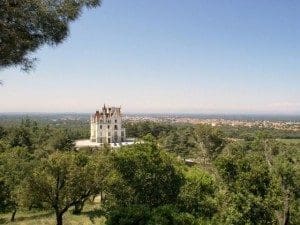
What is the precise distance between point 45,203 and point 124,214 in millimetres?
10653

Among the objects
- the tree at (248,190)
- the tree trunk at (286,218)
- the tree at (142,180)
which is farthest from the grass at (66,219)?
the tree trunk at (286,218)

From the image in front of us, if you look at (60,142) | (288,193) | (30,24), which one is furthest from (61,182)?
(60,142)

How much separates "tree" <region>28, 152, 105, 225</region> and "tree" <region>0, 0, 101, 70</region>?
47.7 feet

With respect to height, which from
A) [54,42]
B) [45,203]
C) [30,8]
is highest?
[30,8]

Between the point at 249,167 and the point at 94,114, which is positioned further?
the point at 94,114

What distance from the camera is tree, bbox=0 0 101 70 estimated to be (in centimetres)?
1025

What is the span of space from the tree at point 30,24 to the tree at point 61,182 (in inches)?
572

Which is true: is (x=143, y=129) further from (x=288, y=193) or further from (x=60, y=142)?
(x=288, y=193)

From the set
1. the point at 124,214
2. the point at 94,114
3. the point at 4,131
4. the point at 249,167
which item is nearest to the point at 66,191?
the point at 124,214

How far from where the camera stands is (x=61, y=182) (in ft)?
80.9

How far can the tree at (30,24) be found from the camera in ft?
33.6

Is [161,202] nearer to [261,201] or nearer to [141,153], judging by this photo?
[141,153]

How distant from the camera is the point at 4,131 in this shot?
81.5m

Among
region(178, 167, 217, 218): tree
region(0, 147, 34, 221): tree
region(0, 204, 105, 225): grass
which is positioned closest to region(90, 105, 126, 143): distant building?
region(0, 147, 34, 221): tree
